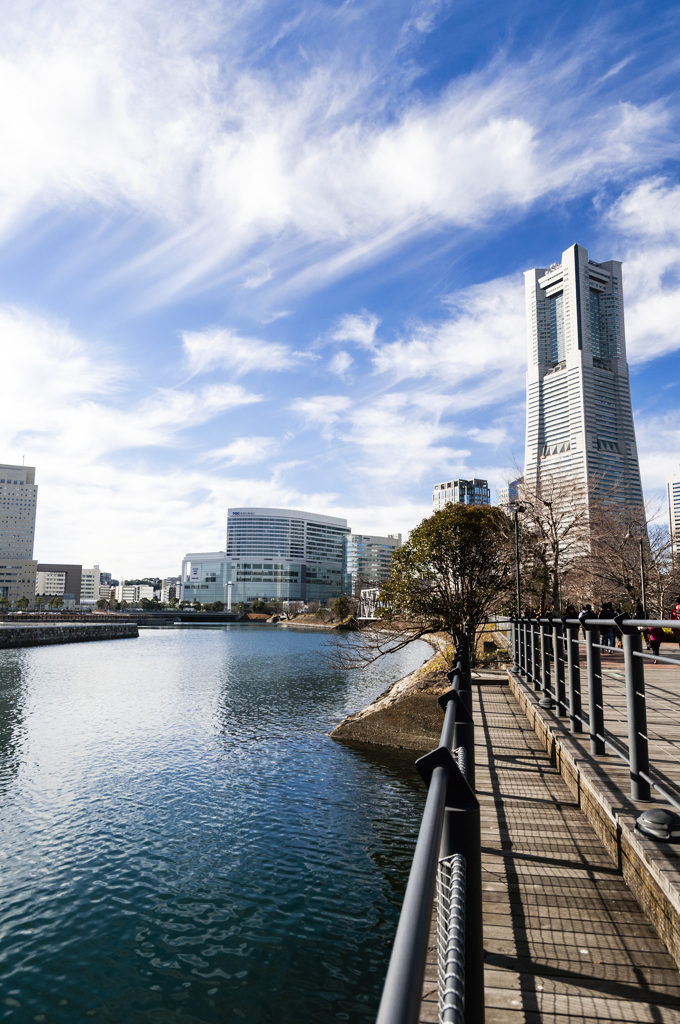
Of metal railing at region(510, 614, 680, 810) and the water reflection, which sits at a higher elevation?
metal railing at region(510, 614, 680, 810)

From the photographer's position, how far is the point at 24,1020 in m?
6.01

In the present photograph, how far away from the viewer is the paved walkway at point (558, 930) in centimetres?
291

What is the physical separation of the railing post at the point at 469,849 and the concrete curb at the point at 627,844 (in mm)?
1965

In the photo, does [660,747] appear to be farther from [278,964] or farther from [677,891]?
[278,964]

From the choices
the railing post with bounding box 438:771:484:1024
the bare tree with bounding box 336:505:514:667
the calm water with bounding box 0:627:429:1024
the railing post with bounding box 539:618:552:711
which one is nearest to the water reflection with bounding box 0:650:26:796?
the calm water with bounding box 0:627:429:1024

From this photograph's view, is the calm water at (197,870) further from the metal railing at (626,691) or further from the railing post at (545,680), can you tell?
the metal railing at (626,691)

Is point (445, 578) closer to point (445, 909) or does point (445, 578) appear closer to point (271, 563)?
point (445, 909)

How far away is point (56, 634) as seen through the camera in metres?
59.9

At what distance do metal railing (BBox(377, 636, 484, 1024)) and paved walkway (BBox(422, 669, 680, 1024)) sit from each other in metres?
1.41

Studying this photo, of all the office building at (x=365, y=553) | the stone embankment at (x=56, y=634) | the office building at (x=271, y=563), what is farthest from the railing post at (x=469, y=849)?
the office building at (x=365, y=553)

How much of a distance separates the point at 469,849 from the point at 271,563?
17237 cm

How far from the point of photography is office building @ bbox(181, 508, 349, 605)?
563 feet

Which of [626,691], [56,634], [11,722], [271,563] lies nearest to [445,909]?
[626,691]

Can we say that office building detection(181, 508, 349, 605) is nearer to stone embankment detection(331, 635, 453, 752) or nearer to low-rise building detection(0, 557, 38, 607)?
low-rise building detection(0, 557, 38, 607)
